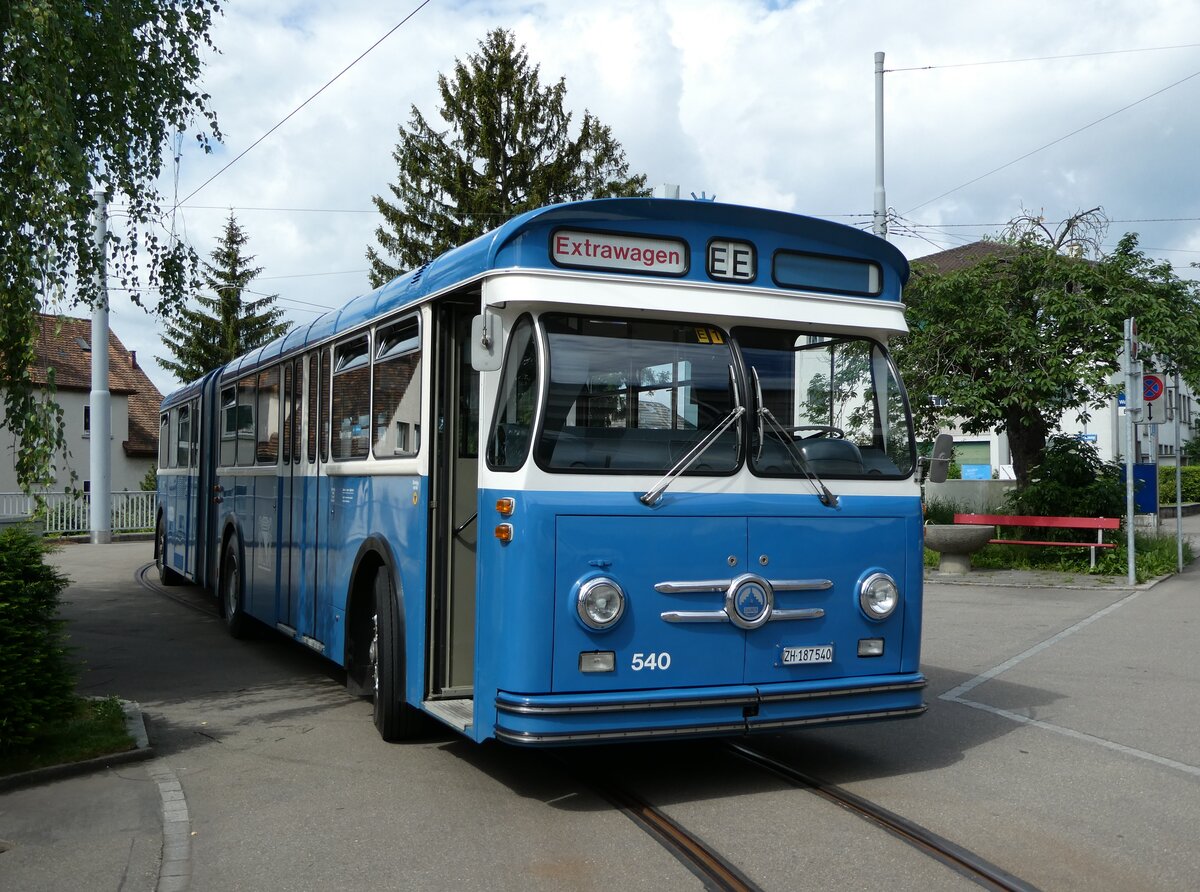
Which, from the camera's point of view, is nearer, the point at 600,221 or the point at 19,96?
the point at 600,221

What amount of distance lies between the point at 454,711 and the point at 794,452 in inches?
89.8

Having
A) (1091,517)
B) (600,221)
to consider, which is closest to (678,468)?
(600,221)

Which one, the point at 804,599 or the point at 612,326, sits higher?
the point at 612,326

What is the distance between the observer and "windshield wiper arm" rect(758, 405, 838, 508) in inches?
256

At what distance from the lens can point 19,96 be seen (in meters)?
7.50

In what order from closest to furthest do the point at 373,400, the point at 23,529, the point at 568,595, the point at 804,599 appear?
1. the point at 568,595
2. the point at 804,599
3. the point at 23,529
4. the point at 373,400

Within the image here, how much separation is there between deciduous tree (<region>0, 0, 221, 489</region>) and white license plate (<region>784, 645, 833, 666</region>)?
505 centimetres

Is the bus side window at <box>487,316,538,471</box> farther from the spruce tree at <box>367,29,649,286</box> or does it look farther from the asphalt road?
the spruce tree at <box>367,29,649,286</box>

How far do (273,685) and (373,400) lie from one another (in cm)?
322

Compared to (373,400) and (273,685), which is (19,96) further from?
(273,685)

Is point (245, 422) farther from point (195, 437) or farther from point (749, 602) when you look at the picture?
point (749, 602)

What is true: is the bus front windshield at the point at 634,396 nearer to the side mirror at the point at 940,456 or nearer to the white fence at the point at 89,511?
the side mirror at the point at 940,456

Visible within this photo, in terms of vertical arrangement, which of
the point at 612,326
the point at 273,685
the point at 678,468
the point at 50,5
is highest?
the point at 50,5

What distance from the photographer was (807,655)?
639 centimetres
